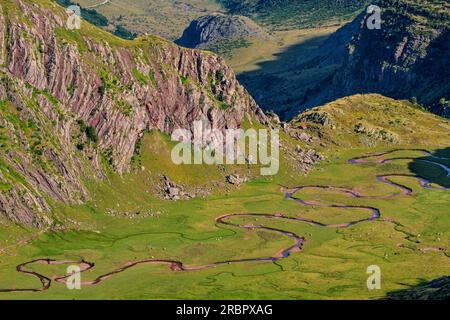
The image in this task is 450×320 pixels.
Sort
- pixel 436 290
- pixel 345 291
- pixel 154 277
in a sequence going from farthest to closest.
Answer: pixel 154 277 → pixel 345 291 → pixel 436 290

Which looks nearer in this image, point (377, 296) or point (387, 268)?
point (377, 296)

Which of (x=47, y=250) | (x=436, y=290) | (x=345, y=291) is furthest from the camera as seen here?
(x=47, y=250)

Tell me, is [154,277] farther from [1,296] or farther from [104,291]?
[1,296]

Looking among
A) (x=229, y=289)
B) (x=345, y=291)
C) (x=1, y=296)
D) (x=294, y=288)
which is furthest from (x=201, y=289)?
(x=1, y=296)

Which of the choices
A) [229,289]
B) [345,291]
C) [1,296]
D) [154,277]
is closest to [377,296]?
[345,291]
